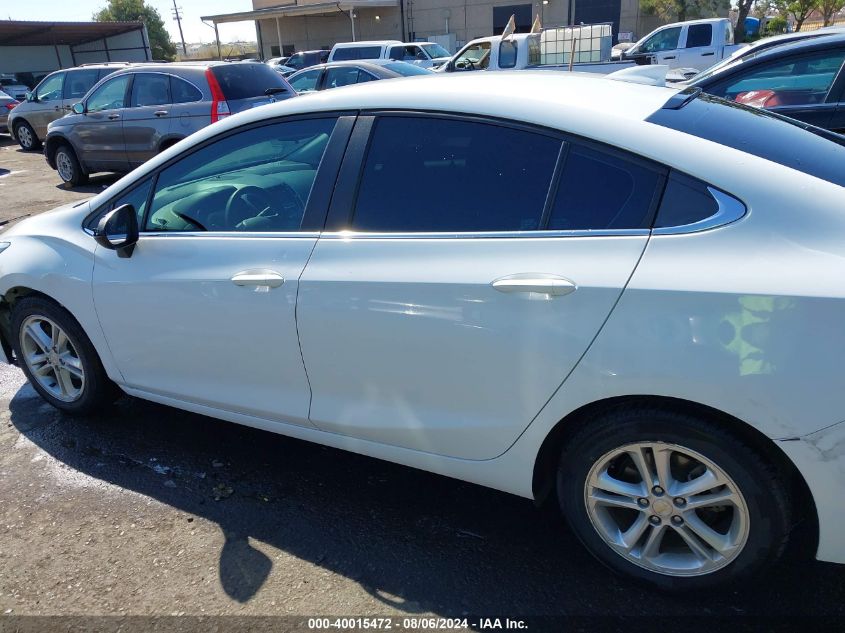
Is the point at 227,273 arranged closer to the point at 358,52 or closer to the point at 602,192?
the point at 602,192

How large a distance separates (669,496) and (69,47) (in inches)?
1707

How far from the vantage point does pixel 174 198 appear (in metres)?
3.08

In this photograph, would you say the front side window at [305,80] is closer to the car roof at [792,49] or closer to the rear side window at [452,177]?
the car roof at [792,49]

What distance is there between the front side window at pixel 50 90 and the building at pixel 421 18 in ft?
92.3

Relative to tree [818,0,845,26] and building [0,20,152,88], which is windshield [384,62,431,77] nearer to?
building [0,20,152,88]

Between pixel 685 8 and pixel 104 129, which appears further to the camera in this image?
pixel 685 8

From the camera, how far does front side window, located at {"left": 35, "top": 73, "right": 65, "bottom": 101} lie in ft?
46.6

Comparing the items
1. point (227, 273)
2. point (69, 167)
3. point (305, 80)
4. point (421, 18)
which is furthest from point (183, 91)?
point (421, 18)

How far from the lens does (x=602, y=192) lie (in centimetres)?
213

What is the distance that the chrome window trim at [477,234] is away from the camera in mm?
2072

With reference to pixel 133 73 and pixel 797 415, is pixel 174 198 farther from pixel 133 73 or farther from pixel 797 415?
pixel 133 73

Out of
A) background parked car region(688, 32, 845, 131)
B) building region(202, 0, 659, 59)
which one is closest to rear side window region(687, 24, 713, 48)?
background parked car region(688, 32, 845, 131)

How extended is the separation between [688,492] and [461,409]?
78cm

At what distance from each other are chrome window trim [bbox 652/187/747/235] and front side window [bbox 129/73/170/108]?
895cm
